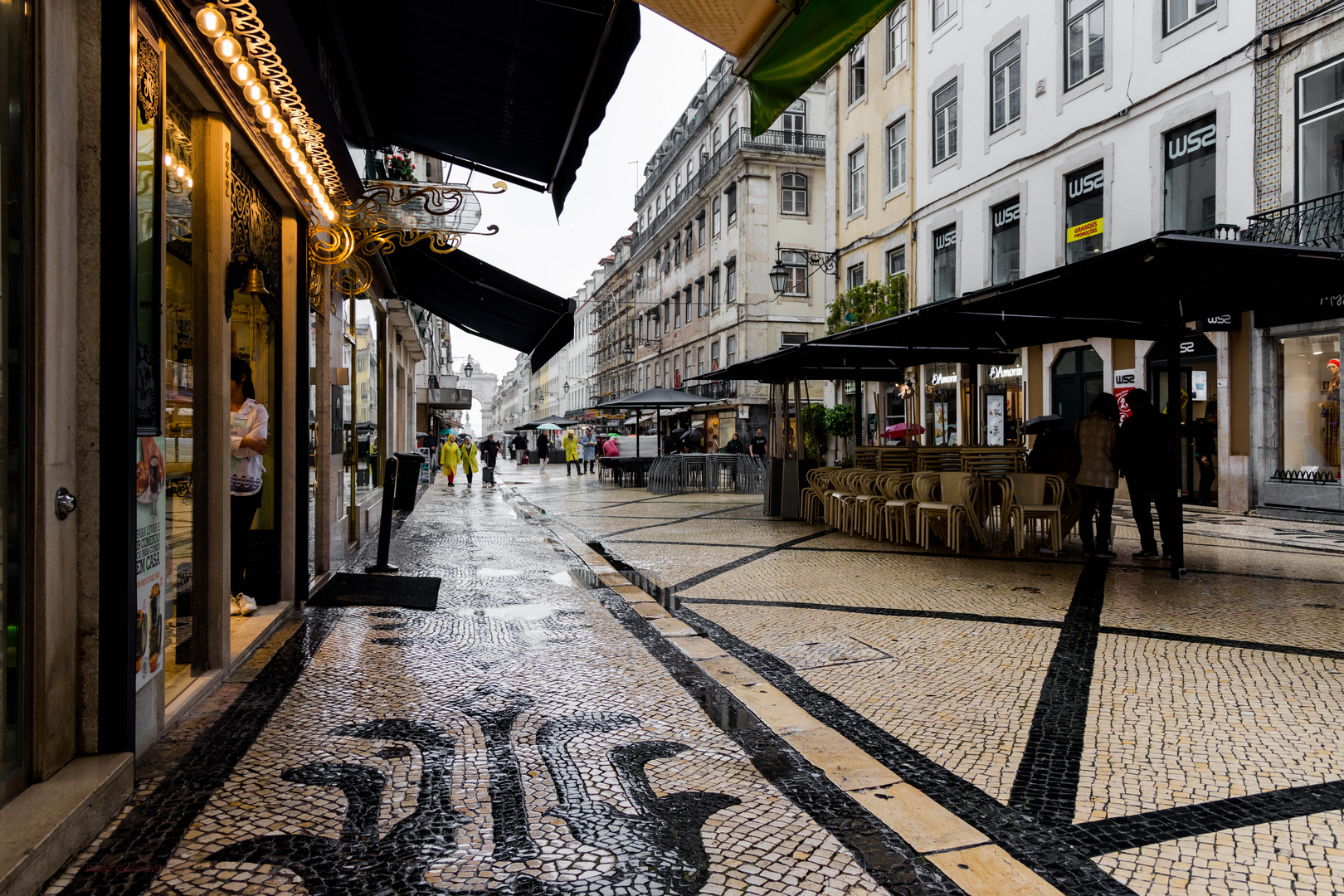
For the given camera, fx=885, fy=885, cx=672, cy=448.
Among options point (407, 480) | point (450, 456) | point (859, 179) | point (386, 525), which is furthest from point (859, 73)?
point (386, 525)

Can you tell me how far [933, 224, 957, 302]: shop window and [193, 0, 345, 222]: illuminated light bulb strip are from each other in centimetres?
1778

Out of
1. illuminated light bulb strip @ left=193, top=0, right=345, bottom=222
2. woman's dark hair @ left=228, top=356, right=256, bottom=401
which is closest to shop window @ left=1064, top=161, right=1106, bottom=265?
illuminated light bulb strip @ left=193, top=0, right=345, bottom=222

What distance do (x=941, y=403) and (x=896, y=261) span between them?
177 inches

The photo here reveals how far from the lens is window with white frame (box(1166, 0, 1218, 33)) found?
1458 cm

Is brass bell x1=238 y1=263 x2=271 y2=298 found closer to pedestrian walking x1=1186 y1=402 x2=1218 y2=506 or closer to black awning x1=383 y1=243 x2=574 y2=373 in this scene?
black awning x1=383 y1=243 x2=574 y2=373

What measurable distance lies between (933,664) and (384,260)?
737 cm

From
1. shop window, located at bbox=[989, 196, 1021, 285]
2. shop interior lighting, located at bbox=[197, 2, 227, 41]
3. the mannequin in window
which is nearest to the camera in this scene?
shop interior lighting, located at bbox=[197, 2, 227, 41]

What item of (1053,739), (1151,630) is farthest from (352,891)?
(1151,630)

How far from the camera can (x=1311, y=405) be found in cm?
1317

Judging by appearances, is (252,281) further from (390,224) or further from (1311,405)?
(1311,405)

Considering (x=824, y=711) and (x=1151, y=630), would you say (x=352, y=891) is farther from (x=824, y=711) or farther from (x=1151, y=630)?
(x=1151, y=630)

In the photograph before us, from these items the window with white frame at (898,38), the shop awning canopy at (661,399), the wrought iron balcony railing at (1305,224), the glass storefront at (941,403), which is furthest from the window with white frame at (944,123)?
the wrought iron balcony railing at (1305,224)

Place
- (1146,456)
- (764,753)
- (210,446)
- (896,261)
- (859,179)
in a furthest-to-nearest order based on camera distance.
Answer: (859,179) < (896,261) < (1146,456) < (210,446) < (764,753)

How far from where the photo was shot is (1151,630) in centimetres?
530
